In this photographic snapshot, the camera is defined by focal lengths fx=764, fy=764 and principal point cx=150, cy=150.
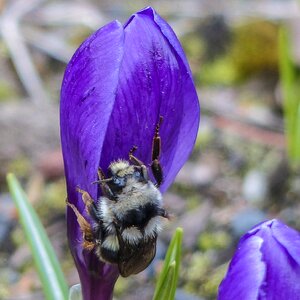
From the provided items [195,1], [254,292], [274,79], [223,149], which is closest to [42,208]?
[223,149]

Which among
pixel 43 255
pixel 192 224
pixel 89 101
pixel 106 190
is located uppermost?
pixel 89 101

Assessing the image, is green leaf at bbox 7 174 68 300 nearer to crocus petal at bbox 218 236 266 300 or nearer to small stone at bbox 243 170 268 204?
crocus petal at bbox 218 236 266 300

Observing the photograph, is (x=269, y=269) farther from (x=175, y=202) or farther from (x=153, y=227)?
(x=175, y=202)

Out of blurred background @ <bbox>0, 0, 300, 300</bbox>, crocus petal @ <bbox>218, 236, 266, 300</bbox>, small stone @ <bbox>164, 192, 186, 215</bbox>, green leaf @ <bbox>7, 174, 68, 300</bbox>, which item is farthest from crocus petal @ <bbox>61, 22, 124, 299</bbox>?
small stone @ <bbox>164, 192, 186, 215</bbox>

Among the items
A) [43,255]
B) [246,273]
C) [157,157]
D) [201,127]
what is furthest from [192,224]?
[246,273]

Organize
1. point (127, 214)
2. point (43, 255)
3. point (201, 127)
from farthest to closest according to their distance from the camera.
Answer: point (201, 127), point (43, 255), point (127, 214)

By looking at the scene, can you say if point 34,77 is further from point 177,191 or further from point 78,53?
point 78,53
